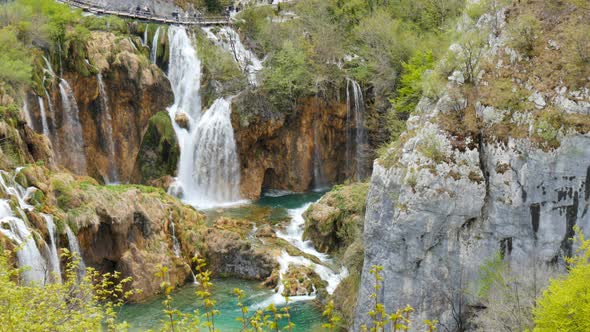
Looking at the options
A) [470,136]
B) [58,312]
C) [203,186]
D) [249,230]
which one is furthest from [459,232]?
[203,186]

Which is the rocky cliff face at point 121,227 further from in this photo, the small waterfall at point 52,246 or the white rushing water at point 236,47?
the white rushing water at point 236,47

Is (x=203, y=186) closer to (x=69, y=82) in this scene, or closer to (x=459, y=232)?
(x=69, y=82)

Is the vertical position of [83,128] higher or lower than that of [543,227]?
higher

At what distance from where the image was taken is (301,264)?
24.8 metres

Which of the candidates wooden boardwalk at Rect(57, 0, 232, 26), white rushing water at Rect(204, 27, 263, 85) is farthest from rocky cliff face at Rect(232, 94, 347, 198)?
wooden boardwalk at Rect(57, 0, 232, 26)

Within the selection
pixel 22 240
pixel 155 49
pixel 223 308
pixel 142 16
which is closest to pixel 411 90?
pixel 155 49

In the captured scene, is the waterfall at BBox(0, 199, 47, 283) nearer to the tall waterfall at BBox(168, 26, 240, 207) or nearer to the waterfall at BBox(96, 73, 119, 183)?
the waterfall at BBox(96, 73, 119, 183)

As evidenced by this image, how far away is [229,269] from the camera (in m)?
25.6

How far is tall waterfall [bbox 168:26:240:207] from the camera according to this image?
36.4 m

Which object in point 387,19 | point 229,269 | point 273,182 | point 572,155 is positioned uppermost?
point 387,19

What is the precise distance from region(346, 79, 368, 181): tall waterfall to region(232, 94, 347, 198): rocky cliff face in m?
0.45

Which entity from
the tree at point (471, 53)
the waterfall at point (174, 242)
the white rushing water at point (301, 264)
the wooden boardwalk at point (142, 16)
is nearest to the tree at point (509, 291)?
the tree at point (471, 53)

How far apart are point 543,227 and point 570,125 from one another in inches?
113

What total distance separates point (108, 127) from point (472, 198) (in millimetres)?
24164
